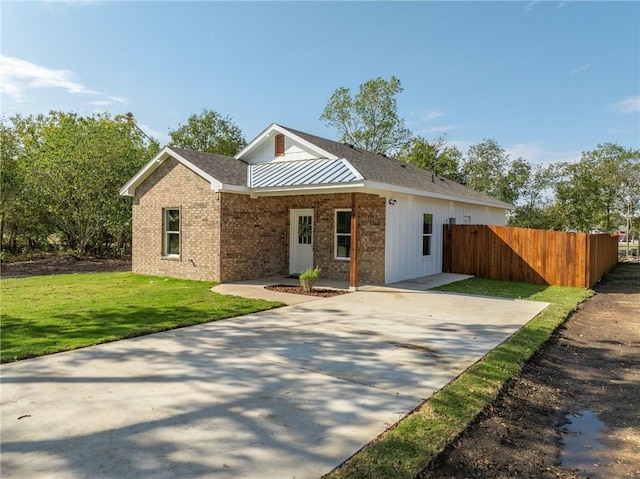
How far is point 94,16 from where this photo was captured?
1036 centimetres

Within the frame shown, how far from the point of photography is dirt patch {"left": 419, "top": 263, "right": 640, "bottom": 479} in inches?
124

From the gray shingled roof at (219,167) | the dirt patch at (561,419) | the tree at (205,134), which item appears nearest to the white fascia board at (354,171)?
the gray shingled roof at (219,167)

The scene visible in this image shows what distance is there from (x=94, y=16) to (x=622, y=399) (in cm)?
1289

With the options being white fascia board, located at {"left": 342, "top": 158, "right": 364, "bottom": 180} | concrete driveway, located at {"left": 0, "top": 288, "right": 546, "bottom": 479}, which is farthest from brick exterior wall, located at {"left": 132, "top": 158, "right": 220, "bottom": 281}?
concrete driveway, located at {"left": 0, "top": 288, "right": 546, "bottom": 479}

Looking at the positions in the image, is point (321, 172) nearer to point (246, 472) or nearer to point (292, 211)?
point (292, 211)

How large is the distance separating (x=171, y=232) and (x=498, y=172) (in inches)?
1060

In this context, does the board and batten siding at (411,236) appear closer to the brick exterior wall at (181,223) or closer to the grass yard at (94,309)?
the grass yard at (94,309)

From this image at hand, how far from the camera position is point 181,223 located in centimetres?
1348

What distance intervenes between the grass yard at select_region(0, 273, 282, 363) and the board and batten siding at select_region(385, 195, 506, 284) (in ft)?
16.6

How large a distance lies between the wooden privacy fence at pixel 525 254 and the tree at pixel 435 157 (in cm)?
1891

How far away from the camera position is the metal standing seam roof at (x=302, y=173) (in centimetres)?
1143

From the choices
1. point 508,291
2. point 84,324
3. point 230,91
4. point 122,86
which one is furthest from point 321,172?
point 122,86

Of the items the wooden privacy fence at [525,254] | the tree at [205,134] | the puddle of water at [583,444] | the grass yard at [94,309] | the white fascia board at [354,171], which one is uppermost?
the tree at [205,134]

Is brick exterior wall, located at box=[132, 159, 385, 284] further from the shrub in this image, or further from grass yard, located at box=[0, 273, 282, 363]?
the shrub
